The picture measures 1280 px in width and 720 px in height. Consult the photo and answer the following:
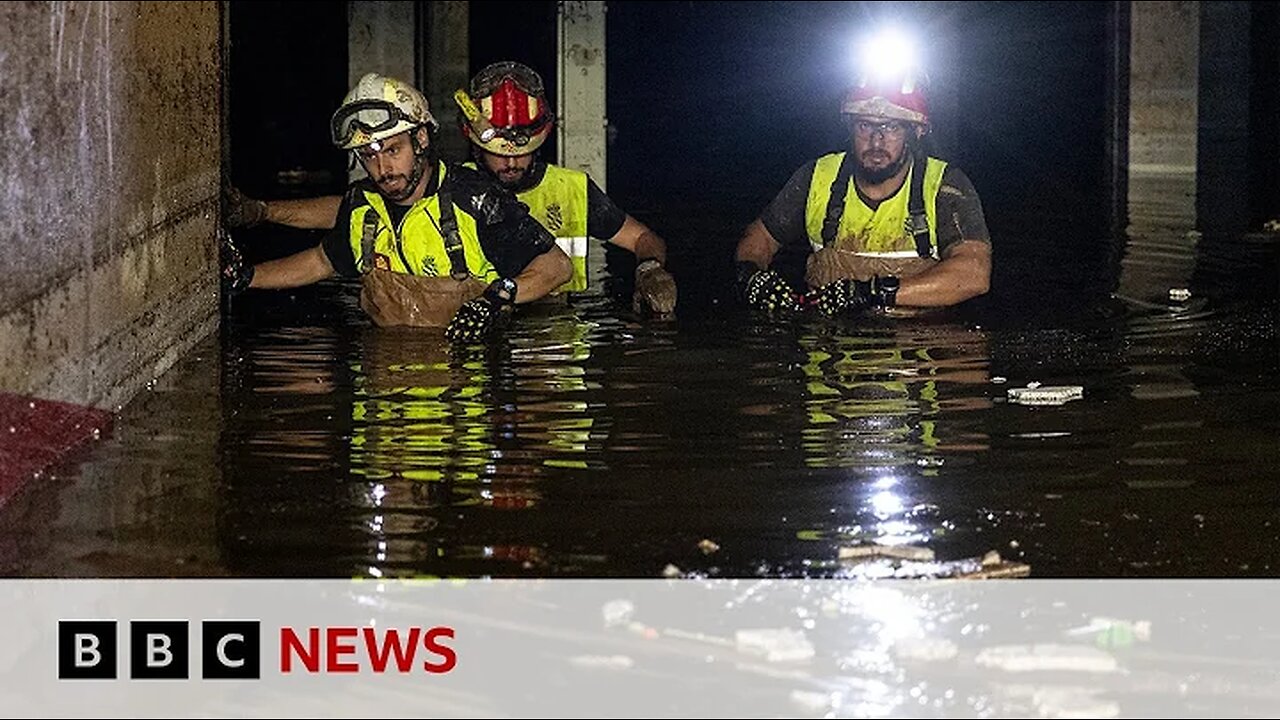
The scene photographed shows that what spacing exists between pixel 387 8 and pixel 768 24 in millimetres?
18367

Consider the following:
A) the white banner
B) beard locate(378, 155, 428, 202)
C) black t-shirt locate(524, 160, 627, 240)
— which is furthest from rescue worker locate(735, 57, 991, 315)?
the white banner

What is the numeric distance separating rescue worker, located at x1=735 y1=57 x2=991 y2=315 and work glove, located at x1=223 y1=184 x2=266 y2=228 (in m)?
2.34

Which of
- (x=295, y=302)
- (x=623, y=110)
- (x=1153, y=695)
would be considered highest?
(x=623, y=110)

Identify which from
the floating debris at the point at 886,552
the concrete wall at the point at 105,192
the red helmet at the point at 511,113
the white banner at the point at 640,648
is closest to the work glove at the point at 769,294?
the red helmet at the point at 511,113

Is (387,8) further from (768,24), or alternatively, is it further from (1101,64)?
(768,24)

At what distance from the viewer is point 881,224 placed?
35.8 feet

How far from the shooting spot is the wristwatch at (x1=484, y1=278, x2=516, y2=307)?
9.88 meters

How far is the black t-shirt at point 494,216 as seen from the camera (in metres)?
10.1

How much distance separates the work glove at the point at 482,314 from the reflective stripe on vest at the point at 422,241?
25 cm

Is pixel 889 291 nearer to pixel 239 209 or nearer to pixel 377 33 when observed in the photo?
pixel 239 209

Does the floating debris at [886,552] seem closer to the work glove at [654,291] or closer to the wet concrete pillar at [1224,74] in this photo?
the work glove at [654,291]

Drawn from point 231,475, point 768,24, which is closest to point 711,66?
point 768,24

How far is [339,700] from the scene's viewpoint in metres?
4.72

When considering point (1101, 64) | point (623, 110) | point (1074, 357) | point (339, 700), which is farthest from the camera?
point (623, 110)
